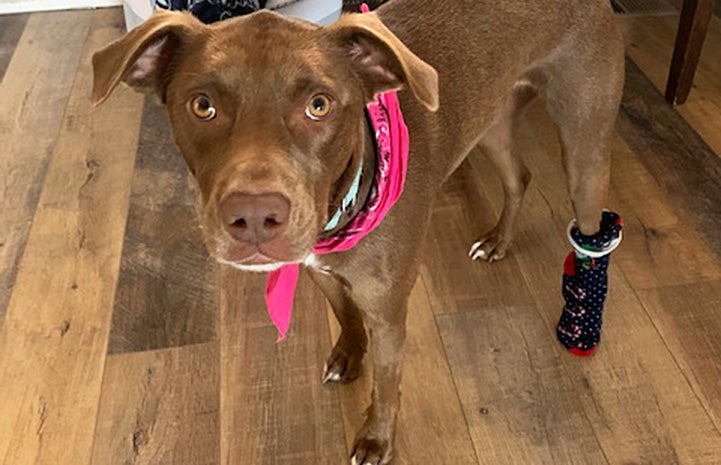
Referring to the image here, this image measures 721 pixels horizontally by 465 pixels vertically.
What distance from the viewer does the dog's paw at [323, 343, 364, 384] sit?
1.96m

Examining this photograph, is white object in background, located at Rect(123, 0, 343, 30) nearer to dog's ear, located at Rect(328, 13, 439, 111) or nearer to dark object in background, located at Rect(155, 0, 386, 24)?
A: dark object in background, located at Rect(155, 0, 386, 24)

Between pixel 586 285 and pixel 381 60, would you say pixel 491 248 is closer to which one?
pixel 586 285

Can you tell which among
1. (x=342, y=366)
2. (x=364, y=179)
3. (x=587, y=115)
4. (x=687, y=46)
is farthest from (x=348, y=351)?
(x=687, y=46)

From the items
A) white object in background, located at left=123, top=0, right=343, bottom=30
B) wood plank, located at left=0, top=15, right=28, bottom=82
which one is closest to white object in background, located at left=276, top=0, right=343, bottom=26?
white object in background, located at left=123, top=0, right=343, bottom=30

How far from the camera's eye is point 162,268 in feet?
7.74

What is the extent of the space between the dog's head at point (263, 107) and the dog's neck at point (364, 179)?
124 mm

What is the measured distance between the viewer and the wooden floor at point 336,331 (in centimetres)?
185

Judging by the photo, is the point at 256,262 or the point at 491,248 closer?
the point at 256,262

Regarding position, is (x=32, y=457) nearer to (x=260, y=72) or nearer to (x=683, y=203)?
(x=260, y=72)

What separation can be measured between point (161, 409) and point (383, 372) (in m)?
0.61

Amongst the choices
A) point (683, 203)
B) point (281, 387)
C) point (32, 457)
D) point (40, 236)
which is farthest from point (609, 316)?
point (40, 236)

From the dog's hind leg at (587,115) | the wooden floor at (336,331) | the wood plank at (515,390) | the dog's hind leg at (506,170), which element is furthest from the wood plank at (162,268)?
the dog's hind leg at (587,115)

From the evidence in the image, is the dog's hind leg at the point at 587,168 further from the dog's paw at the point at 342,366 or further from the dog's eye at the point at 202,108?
the dog's eye at the point at 202,108

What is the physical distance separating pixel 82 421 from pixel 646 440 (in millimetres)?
1327
